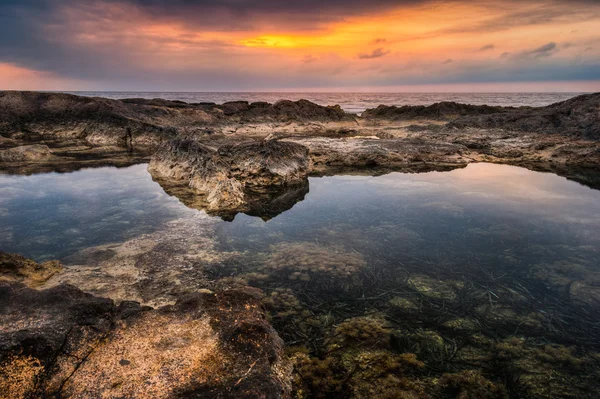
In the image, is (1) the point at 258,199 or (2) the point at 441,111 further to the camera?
(2) the point at 441,111

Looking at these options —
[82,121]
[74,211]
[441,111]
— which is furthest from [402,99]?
[74,211]

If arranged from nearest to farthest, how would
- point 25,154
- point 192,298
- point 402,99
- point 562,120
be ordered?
point 192,298
point 25,154
point 562,120
point 402,99

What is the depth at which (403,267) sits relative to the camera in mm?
6699

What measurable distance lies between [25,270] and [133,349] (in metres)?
3.62

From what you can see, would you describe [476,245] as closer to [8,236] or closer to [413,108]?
[8,236]

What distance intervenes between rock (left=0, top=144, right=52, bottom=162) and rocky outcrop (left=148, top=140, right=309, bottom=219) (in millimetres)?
6926

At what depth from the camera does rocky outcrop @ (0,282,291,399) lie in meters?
3.08

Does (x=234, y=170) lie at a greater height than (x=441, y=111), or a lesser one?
lesser

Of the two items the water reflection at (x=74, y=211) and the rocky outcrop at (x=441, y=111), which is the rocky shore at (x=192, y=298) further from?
the rocky outcrop at (x=441, y=111)

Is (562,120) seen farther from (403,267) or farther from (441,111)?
(403,267)

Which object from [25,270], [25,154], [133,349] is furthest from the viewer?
[25,154]

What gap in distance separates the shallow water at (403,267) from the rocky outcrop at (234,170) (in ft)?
3.19

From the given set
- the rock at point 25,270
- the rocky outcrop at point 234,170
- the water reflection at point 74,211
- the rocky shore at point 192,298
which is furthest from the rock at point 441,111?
the rock at point 25,270

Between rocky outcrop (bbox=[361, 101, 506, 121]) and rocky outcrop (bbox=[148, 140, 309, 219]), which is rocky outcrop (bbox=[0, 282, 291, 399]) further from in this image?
rocky outcrop (bbox=[361, 101, 506, 121])
